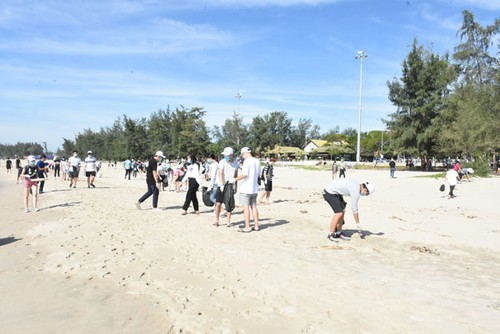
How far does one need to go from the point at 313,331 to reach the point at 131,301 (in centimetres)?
209

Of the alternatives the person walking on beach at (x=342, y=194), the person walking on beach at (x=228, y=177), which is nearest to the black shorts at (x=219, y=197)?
the person walking on beach at (x=228, y=177)

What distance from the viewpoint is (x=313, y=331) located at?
3631 mm

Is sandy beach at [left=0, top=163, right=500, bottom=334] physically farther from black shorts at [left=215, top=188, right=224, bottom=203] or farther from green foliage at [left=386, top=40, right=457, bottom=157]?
green foliage at [left=386, top=40, right=457, bottom=157]

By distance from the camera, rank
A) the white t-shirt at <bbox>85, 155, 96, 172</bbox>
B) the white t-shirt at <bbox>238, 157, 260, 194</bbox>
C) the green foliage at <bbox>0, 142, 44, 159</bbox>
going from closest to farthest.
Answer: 1. the white t-shirt at <bbox>238, 157, 260, 194</bbox>
2. the white t-shirt at <bbox>85, 155, 96, 172</bbox>
3. the green foliage at <bbox>0, 142, 44, 159</bbox>

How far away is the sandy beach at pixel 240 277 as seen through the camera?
152 inches

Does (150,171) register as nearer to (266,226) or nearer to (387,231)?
(266,226)

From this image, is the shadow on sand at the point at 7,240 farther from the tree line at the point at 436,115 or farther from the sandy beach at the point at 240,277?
the tree line at the point at 436,115

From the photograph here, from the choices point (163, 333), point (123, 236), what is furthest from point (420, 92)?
point (163, 333)

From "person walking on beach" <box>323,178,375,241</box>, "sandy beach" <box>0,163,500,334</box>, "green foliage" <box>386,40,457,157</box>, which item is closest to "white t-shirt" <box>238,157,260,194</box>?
"sandy beach" <box>0,163,500,334</box>

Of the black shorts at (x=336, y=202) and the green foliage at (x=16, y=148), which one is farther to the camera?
the green foliage at (x=16, y=148)

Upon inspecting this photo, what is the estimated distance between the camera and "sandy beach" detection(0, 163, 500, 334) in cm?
385

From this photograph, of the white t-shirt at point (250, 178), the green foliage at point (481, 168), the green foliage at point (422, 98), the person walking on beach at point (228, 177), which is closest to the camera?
the white t-shirt at point (250, 178)

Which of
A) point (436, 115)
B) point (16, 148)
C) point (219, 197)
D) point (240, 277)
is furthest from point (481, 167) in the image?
point (16, 148)

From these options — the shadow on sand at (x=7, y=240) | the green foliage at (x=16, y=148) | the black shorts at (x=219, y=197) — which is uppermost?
the green foliage at (x=16, y=148)
